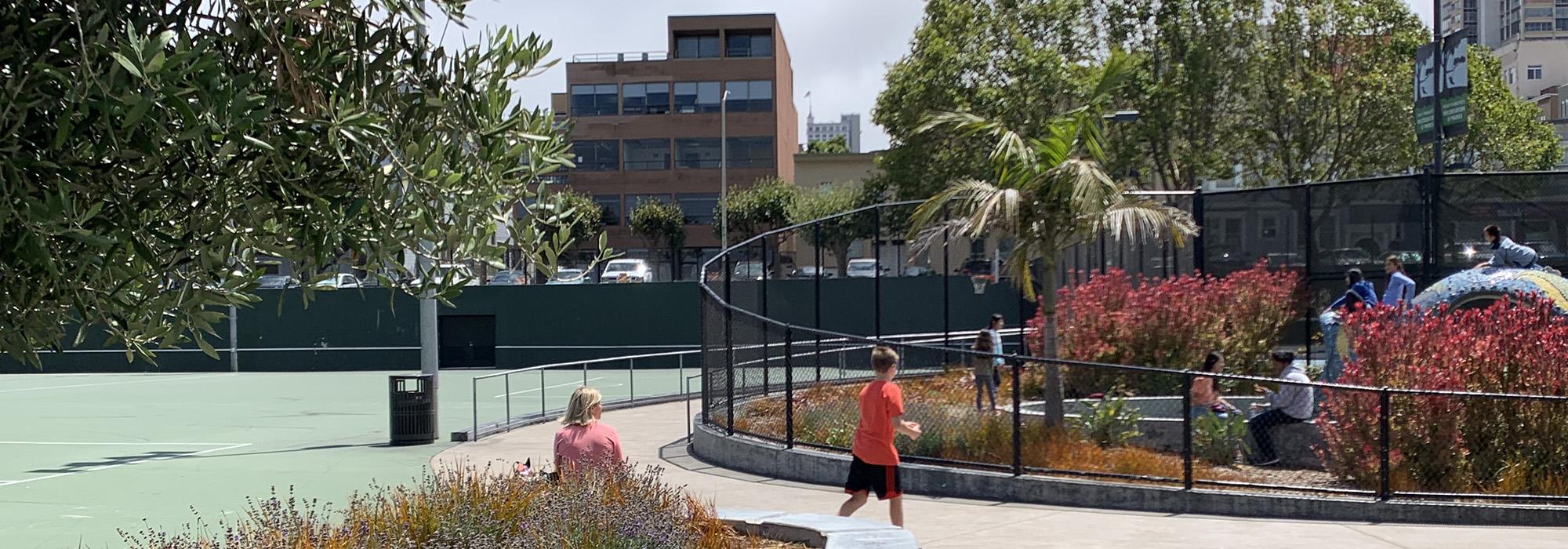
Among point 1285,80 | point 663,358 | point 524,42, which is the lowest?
point 663,358

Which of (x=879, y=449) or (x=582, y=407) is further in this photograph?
(x=879, y=449)

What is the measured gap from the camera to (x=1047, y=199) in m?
14.9

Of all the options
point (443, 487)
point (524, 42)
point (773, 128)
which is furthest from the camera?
point (773, 128)

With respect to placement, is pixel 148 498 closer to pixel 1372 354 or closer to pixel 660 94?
pixel 1372 354

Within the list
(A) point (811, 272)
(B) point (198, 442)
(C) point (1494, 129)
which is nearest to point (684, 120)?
(A) point (811, 272)

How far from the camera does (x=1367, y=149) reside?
43.3 meters

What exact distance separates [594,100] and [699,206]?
7811 millimetres

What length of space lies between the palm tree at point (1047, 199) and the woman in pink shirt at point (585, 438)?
6.41 m

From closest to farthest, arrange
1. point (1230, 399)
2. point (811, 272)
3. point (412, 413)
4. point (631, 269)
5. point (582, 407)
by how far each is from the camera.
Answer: point (582, 407) → point (1230, 399) → point (412, 413) → point (811, 272) → point (631, 269)

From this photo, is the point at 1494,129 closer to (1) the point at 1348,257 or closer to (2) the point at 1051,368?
(1) the point at 1348,257

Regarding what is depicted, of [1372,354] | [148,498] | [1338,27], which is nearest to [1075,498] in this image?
[1372,354]

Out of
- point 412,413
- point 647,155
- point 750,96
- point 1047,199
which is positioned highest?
point 750,96

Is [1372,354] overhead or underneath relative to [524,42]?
underneath

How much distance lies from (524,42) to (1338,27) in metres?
40.8
